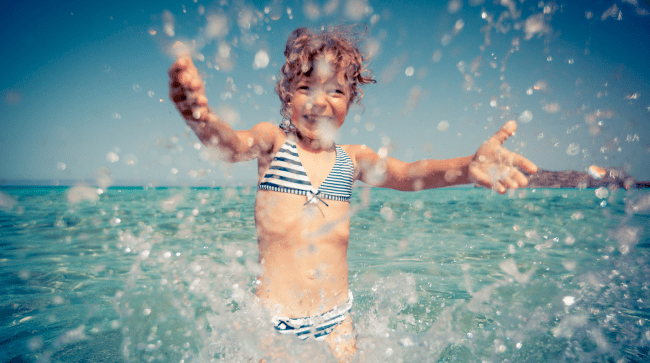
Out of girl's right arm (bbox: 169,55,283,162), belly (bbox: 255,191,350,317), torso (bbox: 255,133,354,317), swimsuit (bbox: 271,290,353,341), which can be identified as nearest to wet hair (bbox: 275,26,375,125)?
girl's right arm (bbox: 169,55,283,162)

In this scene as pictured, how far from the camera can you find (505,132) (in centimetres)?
163

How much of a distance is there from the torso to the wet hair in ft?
1.48

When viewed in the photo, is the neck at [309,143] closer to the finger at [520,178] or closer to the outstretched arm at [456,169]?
the outstretched arm at [456,169]

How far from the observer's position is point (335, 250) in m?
1.84

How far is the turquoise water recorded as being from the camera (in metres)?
2.04

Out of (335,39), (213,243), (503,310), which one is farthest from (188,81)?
(213,243)

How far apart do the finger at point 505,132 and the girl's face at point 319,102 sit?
82 centimetres

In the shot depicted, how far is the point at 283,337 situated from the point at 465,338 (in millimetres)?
1450

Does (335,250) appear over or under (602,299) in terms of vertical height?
over

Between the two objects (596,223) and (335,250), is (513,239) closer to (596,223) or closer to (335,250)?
(596,223)

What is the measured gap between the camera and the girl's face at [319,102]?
1.81 metres

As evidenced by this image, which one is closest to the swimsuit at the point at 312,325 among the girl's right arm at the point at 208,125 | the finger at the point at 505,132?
the girl's right arm at the point at 208,125

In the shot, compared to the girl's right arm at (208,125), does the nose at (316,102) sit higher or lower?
higher

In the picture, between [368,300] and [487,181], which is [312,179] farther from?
[368,300]
